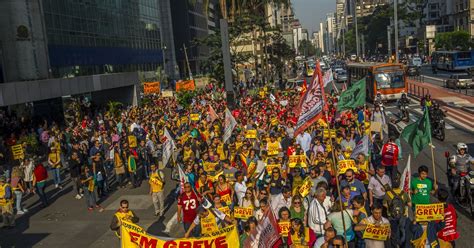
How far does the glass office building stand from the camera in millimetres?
52219

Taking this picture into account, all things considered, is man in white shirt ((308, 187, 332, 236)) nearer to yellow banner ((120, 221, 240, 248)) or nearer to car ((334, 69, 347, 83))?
yellow banner ((120, 221, 240, 248))

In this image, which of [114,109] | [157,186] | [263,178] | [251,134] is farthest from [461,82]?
[157,186]

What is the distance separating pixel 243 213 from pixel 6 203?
719 centimetres

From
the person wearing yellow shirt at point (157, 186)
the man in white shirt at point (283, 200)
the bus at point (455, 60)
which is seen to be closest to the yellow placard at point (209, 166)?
the person wearing yellow shirt at point (157, 186)

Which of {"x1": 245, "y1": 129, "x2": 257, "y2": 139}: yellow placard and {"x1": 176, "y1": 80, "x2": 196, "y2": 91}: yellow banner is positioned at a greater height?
{"x1": 176, "y1": 80, "x2": 196, "y2": 91}: yellow banner

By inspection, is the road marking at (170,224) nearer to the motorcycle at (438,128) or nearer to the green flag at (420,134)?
the green flag at (420,134)

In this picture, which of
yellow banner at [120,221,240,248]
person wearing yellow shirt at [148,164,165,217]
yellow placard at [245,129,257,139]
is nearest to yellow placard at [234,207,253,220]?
yellow banner at [120,221,240,248]

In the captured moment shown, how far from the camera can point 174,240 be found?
737 centimetres

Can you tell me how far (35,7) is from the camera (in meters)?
43.6

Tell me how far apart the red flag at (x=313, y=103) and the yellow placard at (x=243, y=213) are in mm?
1873

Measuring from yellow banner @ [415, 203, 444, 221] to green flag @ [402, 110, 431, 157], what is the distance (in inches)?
121

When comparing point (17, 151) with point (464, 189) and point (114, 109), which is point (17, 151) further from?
point (464, 189)

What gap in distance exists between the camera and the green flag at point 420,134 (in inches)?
454

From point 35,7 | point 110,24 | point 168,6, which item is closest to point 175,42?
point 168,6
